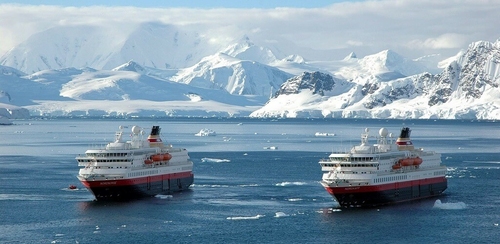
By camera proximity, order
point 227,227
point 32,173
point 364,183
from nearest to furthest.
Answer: point 227,227, point 364,183, point 32,173

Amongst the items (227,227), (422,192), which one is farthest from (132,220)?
(422,192)

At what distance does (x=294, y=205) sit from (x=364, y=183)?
26.1 ft

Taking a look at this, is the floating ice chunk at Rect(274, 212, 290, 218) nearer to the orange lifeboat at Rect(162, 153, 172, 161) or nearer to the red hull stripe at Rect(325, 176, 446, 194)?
the red hull stripe at Rect(325, 176, 446, 194)

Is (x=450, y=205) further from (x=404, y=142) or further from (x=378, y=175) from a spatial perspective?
(x=404, y=142)

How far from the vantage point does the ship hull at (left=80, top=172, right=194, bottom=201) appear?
353ft

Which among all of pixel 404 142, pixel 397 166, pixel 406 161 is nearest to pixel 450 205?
pixel 397 166

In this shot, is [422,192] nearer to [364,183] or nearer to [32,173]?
[364,183]

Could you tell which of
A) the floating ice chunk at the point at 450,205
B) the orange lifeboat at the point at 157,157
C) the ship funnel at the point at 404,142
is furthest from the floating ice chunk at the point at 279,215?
the orange lifeboat at the point at 157,157

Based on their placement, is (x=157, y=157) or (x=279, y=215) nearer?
(x=279, y=215)

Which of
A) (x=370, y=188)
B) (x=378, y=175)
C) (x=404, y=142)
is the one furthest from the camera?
(x=404, y=142)

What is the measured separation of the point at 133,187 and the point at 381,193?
88.9 feet

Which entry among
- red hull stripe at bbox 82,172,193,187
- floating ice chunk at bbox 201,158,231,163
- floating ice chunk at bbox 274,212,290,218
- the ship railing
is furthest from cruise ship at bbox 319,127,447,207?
floating ice chunk at bbox 201,158,231,163

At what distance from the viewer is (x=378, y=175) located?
10188 centimetres

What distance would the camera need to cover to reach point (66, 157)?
17800cm
